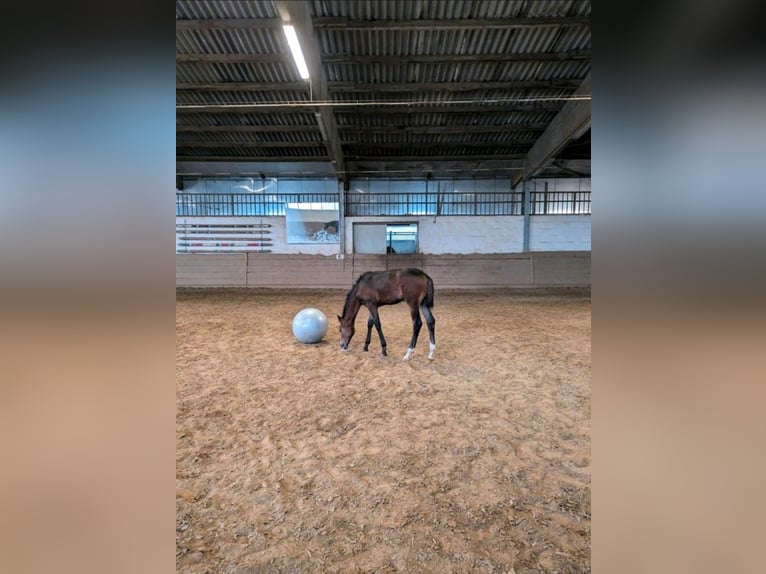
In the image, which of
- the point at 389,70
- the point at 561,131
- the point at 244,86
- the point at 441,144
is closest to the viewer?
the point at 389,70

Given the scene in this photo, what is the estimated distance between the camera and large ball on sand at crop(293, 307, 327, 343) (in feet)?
15.6

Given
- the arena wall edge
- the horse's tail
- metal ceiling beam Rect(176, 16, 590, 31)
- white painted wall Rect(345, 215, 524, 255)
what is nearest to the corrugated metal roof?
metal ceiling beam Rect(176, 16, 590, 31)

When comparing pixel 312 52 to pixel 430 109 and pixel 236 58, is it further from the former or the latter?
pixel 430 109

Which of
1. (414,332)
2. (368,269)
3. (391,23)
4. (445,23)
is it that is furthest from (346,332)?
(368,269)

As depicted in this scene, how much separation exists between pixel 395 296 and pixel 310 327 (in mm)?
1303

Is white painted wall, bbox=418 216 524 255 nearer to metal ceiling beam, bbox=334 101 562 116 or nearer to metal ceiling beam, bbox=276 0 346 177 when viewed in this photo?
metal ceiling beam, bbox=334 101 562 116

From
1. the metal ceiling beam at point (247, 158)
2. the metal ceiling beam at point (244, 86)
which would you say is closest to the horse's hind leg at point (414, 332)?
the metal ceiling beam at point (244, 86)

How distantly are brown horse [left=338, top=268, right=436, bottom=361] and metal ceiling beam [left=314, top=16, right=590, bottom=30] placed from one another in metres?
4.27

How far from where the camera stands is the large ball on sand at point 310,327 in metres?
4.75

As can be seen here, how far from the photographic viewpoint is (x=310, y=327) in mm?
4742

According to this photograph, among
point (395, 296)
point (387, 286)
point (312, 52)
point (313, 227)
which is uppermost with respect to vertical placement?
point (312, 52)
